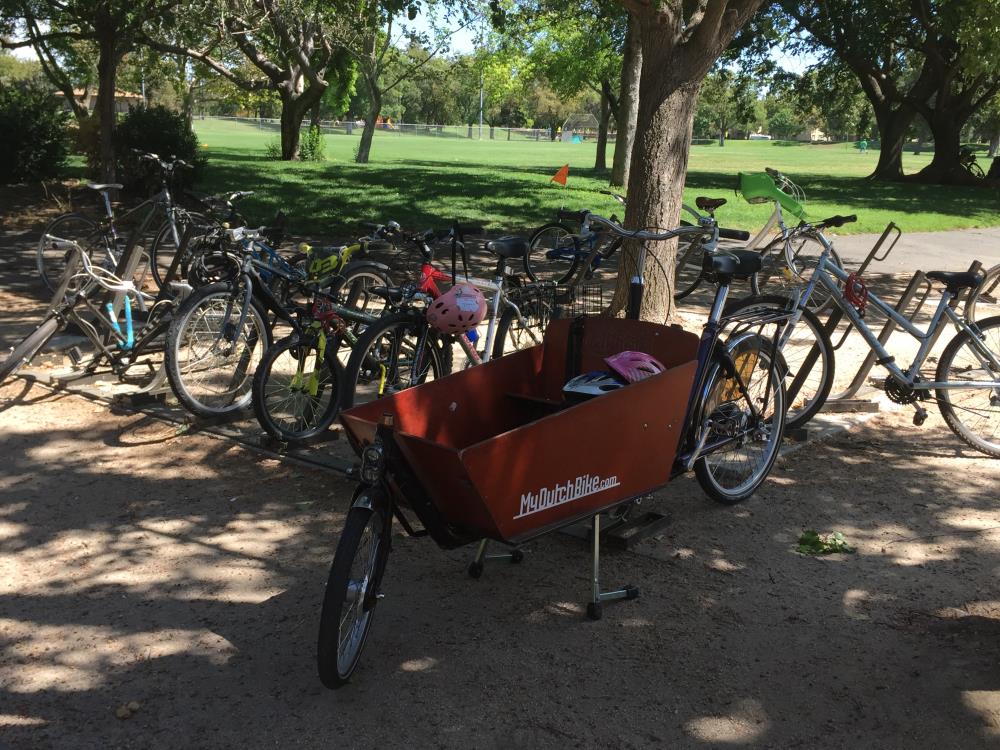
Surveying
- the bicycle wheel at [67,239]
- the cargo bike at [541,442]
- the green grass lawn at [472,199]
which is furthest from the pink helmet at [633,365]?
the green grass lawn at [472,199]

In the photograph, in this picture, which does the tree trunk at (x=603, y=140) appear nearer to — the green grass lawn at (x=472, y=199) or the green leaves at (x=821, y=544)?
the green grass lawn at (x=472, y=199)

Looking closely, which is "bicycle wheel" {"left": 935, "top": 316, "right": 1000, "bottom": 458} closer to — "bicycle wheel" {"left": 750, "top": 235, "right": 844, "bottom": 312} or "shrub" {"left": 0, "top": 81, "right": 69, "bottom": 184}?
"bicycle wheel" {"left": 750, "top": 235, "right": 844, "bottom": 312}

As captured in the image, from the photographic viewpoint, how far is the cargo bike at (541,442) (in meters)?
3.39

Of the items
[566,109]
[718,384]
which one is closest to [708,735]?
[718,384]

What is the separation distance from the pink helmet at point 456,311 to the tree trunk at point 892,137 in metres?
31.8

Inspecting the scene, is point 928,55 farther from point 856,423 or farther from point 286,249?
point 856,423

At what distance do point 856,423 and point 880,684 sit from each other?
130 inches

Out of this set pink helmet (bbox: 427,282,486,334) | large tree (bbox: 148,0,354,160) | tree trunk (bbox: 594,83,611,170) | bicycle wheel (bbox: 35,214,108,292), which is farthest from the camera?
tree trunk (bbox: 594,83,611,170)

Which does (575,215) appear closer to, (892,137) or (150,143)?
(150,143)

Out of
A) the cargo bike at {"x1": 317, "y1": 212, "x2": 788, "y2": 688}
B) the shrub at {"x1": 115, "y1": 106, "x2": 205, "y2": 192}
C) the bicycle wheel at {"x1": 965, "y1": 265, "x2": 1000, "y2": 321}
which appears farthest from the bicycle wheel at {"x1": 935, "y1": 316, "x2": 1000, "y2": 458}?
the shrub at {"x1": 115, "y1": 106, "x2": 205, "y2": 192}

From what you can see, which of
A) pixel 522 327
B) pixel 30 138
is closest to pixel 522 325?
pixel 522 327

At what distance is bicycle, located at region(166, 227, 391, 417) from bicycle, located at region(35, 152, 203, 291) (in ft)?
6.62

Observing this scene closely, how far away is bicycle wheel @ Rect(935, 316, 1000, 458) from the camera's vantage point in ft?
19.4

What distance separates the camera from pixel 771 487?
5.45m
